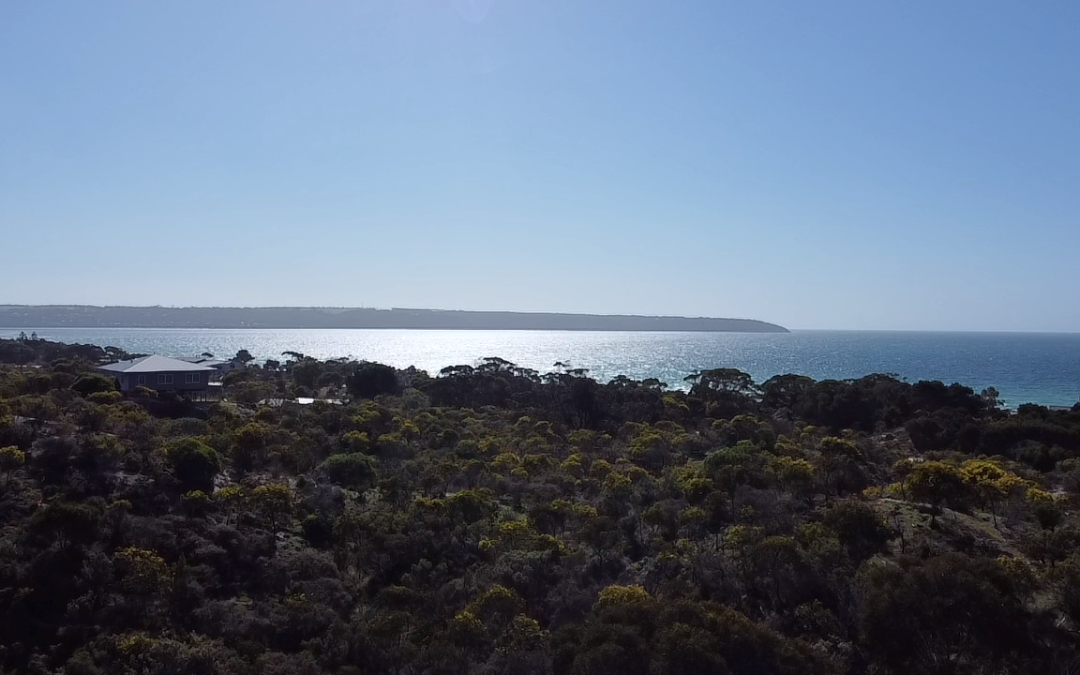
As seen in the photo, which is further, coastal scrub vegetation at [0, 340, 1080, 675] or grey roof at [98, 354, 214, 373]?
grey roof at [98, 354, 214, 373]

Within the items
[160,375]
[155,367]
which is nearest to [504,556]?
[160,375]

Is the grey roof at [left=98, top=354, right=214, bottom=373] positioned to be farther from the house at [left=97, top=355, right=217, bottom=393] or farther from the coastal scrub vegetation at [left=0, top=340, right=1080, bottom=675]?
the coastal scrub vegetation at [left=0, top=340, right=1080, bottom=675]

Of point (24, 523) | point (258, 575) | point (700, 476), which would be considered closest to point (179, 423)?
point (24, 523)

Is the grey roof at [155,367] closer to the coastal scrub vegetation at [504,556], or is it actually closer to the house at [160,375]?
the house at [160,375]

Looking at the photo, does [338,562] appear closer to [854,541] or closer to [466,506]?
[466,506]

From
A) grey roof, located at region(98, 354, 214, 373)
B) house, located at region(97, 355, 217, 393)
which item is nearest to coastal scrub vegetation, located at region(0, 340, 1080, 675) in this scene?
house, located at region(97, 355, 217, 393)

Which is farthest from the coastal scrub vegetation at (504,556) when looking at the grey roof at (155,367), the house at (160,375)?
the grey roof at (155,367)
